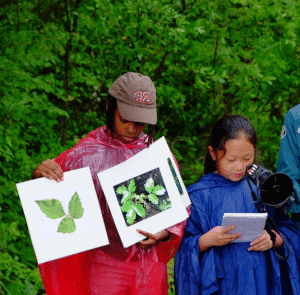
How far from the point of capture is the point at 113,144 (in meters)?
1.98

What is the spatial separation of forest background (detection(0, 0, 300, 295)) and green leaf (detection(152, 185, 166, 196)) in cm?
181

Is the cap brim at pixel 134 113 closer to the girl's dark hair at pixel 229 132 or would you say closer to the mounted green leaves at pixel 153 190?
the mounted green leaves at pixel 153 190

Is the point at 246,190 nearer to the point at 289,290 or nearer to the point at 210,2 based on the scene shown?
the point at 289,290

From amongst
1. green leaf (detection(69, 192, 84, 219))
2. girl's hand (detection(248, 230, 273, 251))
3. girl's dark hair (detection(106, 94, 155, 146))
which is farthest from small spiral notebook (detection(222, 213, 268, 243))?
green leaf (detection(69, 192, 84, 219))

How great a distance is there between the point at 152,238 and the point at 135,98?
65 centimetres

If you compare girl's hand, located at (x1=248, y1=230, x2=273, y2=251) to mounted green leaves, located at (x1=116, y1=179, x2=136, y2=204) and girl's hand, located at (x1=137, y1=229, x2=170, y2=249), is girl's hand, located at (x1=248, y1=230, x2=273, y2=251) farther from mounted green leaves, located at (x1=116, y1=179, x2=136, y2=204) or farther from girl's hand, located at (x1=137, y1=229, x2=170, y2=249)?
mounted green leaves, located at (x1=116, y1=179, x2=136, y2=204)

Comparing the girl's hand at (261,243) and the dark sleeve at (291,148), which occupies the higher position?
the dark sleeve at (291,148)

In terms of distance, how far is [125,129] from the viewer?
6.34ft

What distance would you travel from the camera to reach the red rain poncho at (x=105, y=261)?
191cm

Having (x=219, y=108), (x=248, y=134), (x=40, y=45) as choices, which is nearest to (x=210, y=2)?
(x=219, y=108)

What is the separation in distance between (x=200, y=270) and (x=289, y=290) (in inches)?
20.5

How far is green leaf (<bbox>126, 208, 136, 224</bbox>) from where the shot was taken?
184 centimetres

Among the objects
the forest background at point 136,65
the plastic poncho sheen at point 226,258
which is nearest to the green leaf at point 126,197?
the plastic poncho sheen at point 226,258

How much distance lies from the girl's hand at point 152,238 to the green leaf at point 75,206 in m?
0.28
